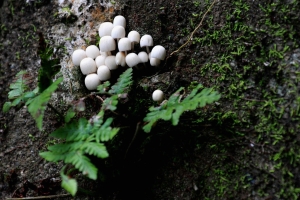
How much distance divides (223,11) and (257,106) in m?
0.79

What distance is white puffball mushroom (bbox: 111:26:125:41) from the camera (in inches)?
99.5

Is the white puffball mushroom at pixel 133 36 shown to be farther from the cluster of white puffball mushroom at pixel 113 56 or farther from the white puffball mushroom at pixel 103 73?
the white puffball mushroom at pixel 103 73

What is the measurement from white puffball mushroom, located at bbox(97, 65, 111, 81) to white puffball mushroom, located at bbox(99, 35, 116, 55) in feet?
0.46

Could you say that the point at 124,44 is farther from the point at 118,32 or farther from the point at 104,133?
the point at 104,133

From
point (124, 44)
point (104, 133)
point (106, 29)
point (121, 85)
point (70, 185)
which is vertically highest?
point (106, 29)

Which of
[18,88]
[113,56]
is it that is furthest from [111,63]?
[18,88]

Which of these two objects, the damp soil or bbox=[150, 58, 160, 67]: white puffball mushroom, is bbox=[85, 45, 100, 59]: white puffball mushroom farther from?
bbox=[150, 58, 160, 67]: white puffball mushroom

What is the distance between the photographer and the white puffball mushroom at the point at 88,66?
2.53 metres

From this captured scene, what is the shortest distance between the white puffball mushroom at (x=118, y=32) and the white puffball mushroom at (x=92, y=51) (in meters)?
0.19

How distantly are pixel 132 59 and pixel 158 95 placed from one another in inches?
13.8

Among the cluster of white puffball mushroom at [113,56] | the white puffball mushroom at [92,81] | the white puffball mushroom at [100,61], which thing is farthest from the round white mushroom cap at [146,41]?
the white puffball mushroom at [92,81]

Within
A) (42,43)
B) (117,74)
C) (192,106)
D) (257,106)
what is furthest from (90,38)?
(257,106)

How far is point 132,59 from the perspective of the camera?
96.3 inches

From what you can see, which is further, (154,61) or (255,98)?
(154,61)
